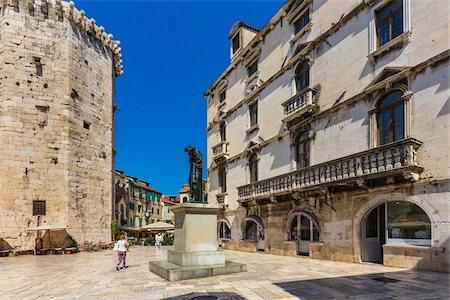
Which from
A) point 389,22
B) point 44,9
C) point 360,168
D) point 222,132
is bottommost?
point 360,168

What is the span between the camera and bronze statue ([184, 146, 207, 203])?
1173 cm

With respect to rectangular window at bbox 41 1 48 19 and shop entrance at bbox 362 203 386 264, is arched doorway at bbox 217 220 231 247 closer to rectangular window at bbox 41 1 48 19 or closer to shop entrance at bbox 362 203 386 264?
shop entrance at bbox 362 203 386 264

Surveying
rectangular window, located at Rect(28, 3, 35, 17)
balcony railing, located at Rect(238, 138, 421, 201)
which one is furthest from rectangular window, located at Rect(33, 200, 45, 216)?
balcony railing, located at Rect(238, 138, 421, 201)

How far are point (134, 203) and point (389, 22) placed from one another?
48.1 m

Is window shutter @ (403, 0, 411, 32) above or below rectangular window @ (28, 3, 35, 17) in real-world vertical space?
below

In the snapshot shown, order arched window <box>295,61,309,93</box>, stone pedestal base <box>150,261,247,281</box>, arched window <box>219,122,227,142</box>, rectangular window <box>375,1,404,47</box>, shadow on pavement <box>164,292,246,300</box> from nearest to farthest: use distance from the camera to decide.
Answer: shadow on pavement <box>164,292,246,300</box>
stone pedestal base <box>150,261,247,281</box>
rectangular window <box>375,1,404,47</box>
arched window <box>295,61,309,93</box>
arched window <box>219,122,227,142</box>

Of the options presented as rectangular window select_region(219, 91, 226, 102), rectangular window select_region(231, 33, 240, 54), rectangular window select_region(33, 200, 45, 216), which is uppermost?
rectangular window select_region(231, 33, 240, 54)

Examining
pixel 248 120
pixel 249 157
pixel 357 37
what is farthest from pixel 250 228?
pixel 357 37

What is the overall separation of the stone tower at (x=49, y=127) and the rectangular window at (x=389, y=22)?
2076 cm

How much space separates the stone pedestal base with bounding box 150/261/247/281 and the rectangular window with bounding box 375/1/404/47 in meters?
10.9

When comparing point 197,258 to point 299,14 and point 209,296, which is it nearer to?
point 209,296

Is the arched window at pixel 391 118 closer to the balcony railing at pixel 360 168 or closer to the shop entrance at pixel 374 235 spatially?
the balcony railing at pixel 360 168

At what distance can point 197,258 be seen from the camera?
10.3 metres

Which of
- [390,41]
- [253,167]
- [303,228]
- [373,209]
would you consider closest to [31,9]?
[253,167]
